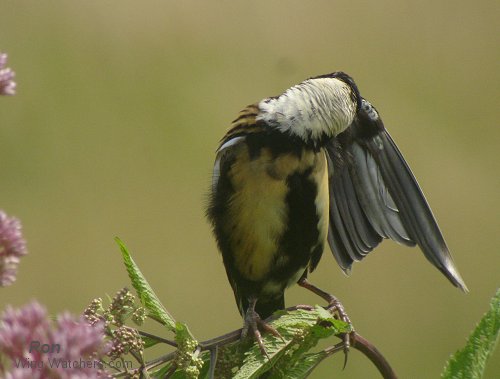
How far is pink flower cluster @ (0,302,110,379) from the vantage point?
736 millimetres

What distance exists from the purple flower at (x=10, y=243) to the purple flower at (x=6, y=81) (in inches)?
4.4

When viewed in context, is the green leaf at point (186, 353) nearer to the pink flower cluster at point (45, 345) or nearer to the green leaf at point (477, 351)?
the green leaf at point (477, 351)

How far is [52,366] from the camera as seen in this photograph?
2.41 ft

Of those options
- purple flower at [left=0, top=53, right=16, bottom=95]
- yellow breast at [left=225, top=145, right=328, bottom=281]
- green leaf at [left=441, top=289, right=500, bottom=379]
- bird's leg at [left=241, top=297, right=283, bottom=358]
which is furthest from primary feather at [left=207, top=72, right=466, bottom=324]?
purple flower at [left=0, top=53, right=16, bottom=95]

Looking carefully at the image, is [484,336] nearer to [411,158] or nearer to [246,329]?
[246,329]

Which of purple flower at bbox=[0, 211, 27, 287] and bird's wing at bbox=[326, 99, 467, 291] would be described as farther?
bird's wing at bbox=[326, 99, 467, 291]

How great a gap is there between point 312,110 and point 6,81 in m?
1.22

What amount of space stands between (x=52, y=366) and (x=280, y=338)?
75cm

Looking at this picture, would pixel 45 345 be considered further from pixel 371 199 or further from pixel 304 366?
pixel 371 199

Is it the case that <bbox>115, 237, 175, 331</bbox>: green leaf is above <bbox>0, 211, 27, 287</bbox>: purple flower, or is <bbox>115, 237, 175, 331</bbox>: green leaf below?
Answer: below

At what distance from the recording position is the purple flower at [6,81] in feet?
2.88

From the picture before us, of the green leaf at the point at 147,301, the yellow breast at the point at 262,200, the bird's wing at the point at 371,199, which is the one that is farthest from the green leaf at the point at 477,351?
the bird's wing at the point at 371,199

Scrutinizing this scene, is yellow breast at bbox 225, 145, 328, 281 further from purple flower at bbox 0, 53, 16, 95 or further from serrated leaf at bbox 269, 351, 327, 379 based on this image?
purple flower at bbox 0, 53, 16, 95

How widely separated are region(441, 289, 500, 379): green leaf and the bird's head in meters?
0.84
